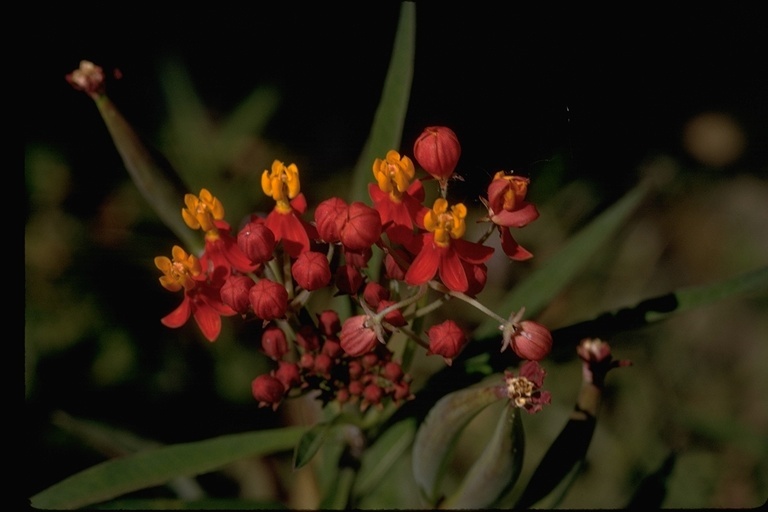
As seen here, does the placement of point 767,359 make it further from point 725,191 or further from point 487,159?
point 487,159

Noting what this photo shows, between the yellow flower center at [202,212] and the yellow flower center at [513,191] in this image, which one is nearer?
the yellow flower center at [513,191]

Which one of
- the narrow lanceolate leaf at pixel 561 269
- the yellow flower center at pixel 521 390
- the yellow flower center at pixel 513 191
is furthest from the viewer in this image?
the narrow lanceolate leaf at pixel 561 269

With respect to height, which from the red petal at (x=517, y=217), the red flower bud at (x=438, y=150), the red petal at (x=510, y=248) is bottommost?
the red petal at (x=510, y=248)

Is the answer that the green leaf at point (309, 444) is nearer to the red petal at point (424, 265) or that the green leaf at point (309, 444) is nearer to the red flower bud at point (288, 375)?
the red flower bud at point (288, 375)

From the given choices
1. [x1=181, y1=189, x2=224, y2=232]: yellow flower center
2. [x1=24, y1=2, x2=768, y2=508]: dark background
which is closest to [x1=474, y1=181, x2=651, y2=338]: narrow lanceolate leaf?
[x1=24, y1=2, x2=768, y2=508]: dark background

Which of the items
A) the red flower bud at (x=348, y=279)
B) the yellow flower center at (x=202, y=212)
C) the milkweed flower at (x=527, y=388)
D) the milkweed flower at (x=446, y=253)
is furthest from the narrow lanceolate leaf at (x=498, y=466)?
the yellow flower center at (x=202, y=212)

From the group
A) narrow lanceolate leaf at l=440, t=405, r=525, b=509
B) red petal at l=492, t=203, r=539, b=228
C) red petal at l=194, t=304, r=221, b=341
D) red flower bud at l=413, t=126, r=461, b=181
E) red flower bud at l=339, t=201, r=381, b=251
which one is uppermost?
red flower bud at l=413, t=126, r=461, b=181

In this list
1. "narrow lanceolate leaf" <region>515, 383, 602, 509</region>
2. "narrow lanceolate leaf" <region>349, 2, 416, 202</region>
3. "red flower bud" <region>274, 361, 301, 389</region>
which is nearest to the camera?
"red flower bud" <region>274, 361, 301, 389</region>

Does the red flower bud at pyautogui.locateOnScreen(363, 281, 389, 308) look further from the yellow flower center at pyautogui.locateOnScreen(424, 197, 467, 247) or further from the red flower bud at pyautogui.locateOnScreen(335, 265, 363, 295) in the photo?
the yellow flower center at pyautogui.locateOnScreen(424, 197, 467, 247)
